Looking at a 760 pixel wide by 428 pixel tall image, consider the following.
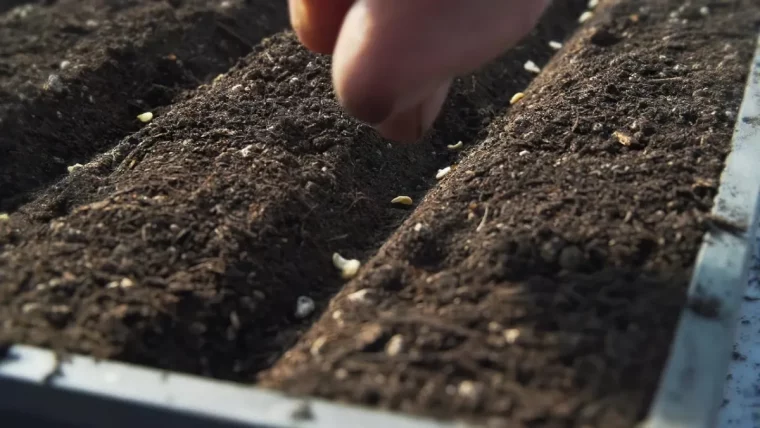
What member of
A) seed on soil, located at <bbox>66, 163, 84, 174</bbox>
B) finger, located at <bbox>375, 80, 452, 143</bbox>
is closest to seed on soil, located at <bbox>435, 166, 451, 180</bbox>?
finger, located at <bbox>375, 80, 452, 143</bbox>

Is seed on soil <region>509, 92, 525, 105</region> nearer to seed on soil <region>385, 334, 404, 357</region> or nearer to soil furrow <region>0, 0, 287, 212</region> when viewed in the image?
soil furrow <region>0, 0, 287, 212</region>

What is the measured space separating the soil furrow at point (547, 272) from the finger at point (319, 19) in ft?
1.23

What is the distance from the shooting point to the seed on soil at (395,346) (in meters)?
1.03

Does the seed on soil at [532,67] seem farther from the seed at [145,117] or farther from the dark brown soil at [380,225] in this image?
the seed at [145,117]

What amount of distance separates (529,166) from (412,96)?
1.62 feet

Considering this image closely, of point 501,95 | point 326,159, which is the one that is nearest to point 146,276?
point 326,159

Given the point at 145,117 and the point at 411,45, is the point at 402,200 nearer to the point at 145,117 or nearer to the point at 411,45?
the point at 411,45

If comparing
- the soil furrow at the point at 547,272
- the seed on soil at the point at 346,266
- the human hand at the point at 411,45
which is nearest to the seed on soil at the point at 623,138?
the soil furrow at the point at 547,272

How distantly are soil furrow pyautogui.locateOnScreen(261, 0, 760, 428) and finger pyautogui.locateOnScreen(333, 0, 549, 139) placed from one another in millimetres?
309

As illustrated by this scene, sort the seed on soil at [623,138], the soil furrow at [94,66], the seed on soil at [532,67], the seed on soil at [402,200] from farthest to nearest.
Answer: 1. the seed on soil at [532,67]
2. the soil furrow at [94,66]
3. the seed on soil at [402,200]
4. the seed on soil at [623,138]

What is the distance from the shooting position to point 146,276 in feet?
A: 4.01

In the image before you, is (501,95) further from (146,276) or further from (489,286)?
(146,276)

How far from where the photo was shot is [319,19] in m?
1.19

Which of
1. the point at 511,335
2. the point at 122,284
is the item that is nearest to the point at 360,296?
the point at 511,335
